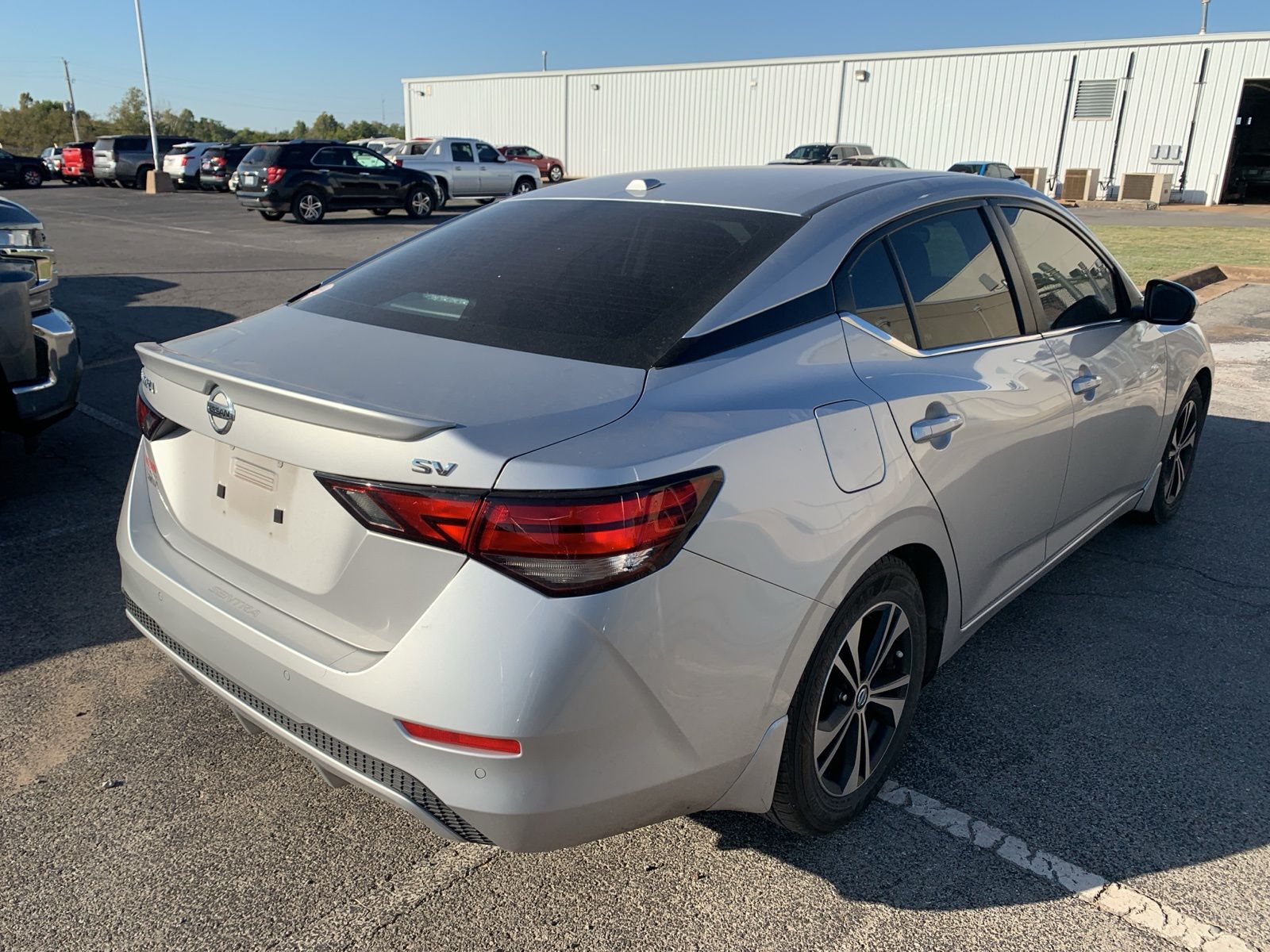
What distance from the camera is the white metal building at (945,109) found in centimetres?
3366

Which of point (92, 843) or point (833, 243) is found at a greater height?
point (833, 243)

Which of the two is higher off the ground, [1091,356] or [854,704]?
[1091,356]

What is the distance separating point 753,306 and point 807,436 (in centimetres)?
39

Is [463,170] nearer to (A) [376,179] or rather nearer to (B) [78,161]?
(A) [376,179]

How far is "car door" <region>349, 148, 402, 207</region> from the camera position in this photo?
23297 mm

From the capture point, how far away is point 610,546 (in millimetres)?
1881

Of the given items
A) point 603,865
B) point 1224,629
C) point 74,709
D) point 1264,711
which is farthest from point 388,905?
point 1224,629

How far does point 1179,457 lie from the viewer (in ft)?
16.0

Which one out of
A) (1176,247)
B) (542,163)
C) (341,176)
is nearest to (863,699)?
(1176,247)

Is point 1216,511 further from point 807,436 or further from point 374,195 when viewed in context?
point 374,195

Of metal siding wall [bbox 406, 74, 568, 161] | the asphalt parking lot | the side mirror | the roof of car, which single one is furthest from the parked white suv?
the side mirror

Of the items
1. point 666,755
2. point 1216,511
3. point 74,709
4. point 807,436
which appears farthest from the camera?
point 1216,511

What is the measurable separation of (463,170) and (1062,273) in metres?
26.3

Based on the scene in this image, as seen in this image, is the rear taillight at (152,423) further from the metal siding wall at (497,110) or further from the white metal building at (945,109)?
the metal siding wall at (497,110)
